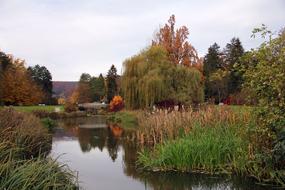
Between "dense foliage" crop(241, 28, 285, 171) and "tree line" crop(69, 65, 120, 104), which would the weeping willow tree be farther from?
"tree line" crop(69, 65, 120, 104)

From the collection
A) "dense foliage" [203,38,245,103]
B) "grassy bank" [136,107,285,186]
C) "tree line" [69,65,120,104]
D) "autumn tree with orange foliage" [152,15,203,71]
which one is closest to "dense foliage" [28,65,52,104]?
"tree line" [69,65,120,104]

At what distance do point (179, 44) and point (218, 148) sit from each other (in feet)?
101

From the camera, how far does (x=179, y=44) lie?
39.6 metres

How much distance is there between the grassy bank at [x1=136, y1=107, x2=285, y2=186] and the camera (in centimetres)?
870

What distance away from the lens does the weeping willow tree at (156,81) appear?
1106 inches

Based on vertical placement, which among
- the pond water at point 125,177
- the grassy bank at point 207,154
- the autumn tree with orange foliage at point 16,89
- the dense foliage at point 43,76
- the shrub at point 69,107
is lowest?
the pond water at point 125,177

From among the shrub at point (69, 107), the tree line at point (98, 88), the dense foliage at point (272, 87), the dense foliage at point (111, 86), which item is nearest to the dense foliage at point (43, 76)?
the tree line at point (98, 88)

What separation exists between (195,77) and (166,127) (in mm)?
17580

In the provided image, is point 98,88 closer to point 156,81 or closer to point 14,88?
point 14,88

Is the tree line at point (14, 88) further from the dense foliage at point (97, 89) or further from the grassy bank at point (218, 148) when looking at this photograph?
the grassy bank at point (218, 148)

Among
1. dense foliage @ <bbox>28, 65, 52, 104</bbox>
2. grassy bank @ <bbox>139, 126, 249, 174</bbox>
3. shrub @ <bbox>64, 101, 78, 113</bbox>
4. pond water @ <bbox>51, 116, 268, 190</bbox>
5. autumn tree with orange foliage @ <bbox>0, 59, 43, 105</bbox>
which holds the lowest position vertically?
pond water @ <bbox>51, 116, 268, 190</bbox>

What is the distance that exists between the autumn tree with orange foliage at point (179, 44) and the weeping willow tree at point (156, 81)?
29.6 ft

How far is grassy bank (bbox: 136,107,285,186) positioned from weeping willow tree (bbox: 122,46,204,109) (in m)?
15.6

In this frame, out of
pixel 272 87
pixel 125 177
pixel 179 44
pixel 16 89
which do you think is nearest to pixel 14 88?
pixel 16 89
